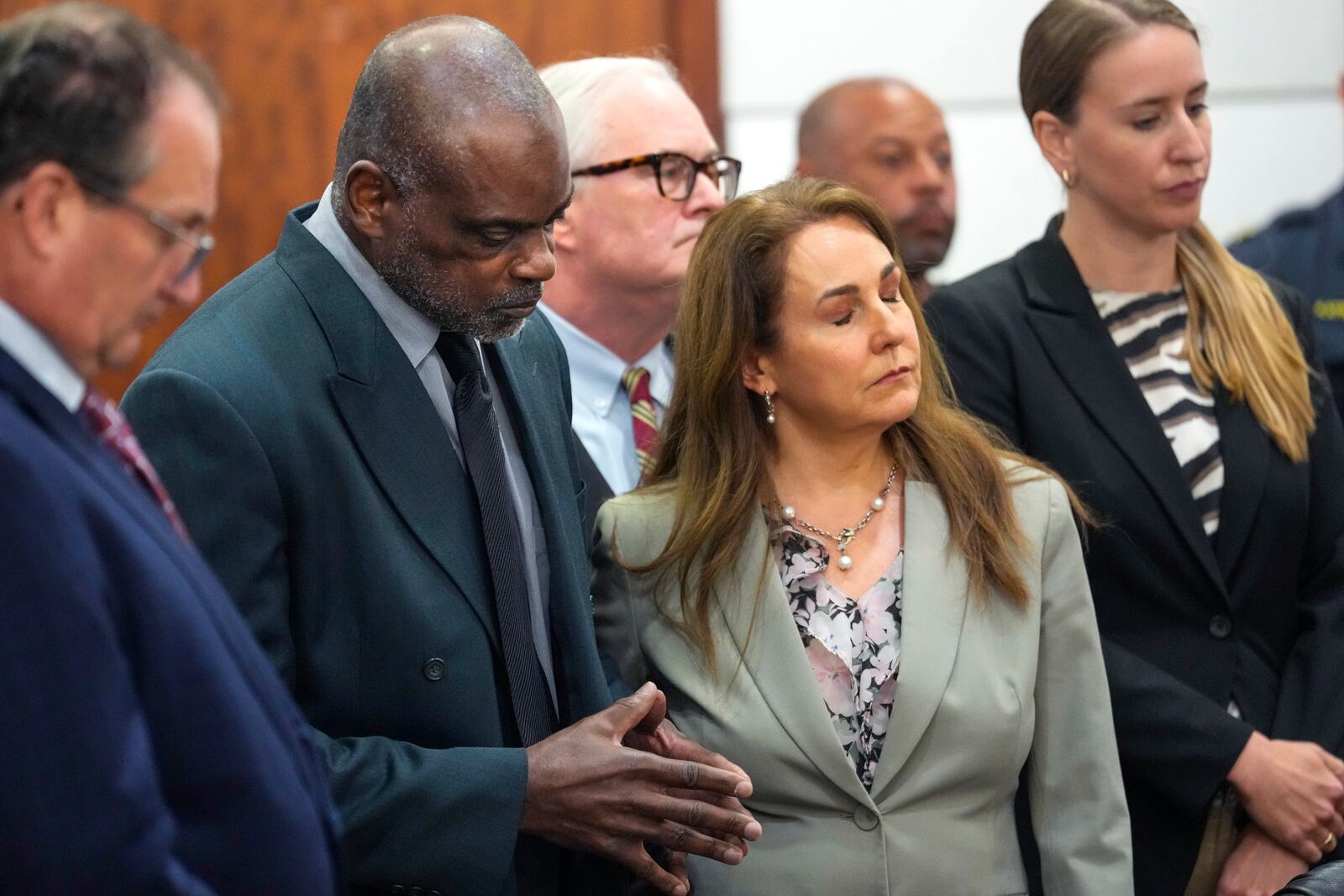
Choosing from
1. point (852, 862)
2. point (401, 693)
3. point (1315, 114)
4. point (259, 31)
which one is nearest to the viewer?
point (401, 693)

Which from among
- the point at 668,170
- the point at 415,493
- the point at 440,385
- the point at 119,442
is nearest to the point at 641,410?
the point at 668,170

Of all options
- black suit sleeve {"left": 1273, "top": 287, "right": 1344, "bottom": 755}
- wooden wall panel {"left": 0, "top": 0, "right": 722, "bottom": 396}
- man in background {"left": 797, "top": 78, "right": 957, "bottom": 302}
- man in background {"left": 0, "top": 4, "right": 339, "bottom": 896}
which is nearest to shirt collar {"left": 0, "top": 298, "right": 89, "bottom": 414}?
man in background {"left": 0, "top": 4, "right": 339, "bottom": 896}

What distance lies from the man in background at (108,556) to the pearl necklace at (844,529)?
3.00 feet

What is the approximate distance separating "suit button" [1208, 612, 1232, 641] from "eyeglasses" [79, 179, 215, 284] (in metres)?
1.48

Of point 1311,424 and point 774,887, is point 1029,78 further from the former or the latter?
point 774,887

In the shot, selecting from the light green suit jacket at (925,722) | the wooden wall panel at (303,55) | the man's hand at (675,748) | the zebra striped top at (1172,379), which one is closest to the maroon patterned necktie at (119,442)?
the man's hand at (675,748)

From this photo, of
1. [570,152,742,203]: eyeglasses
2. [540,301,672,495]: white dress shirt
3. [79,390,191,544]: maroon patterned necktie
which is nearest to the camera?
[79,390,191,544]: maroon patterned necktie

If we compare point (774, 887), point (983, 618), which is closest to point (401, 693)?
point (774, 887)

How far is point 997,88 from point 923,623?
2215 millimetres

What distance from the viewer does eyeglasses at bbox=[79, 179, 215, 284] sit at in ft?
3.37

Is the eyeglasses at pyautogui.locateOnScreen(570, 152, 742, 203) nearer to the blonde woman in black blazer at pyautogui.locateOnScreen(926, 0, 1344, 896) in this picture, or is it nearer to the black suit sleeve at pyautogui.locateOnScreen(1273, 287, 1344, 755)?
the blonde woman in black blazer at pyautogui.locateOnScreen(926, 0, 1344, 896)

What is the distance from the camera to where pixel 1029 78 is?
7.41 ft

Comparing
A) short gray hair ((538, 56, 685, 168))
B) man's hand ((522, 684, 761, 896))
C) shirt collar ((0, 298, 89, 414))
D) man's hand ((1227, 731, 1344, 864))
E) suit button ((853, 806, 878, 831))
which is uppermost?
short gray hair ((538, 56, 685, 168))

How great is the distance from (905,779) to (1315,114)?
2.84 metres
